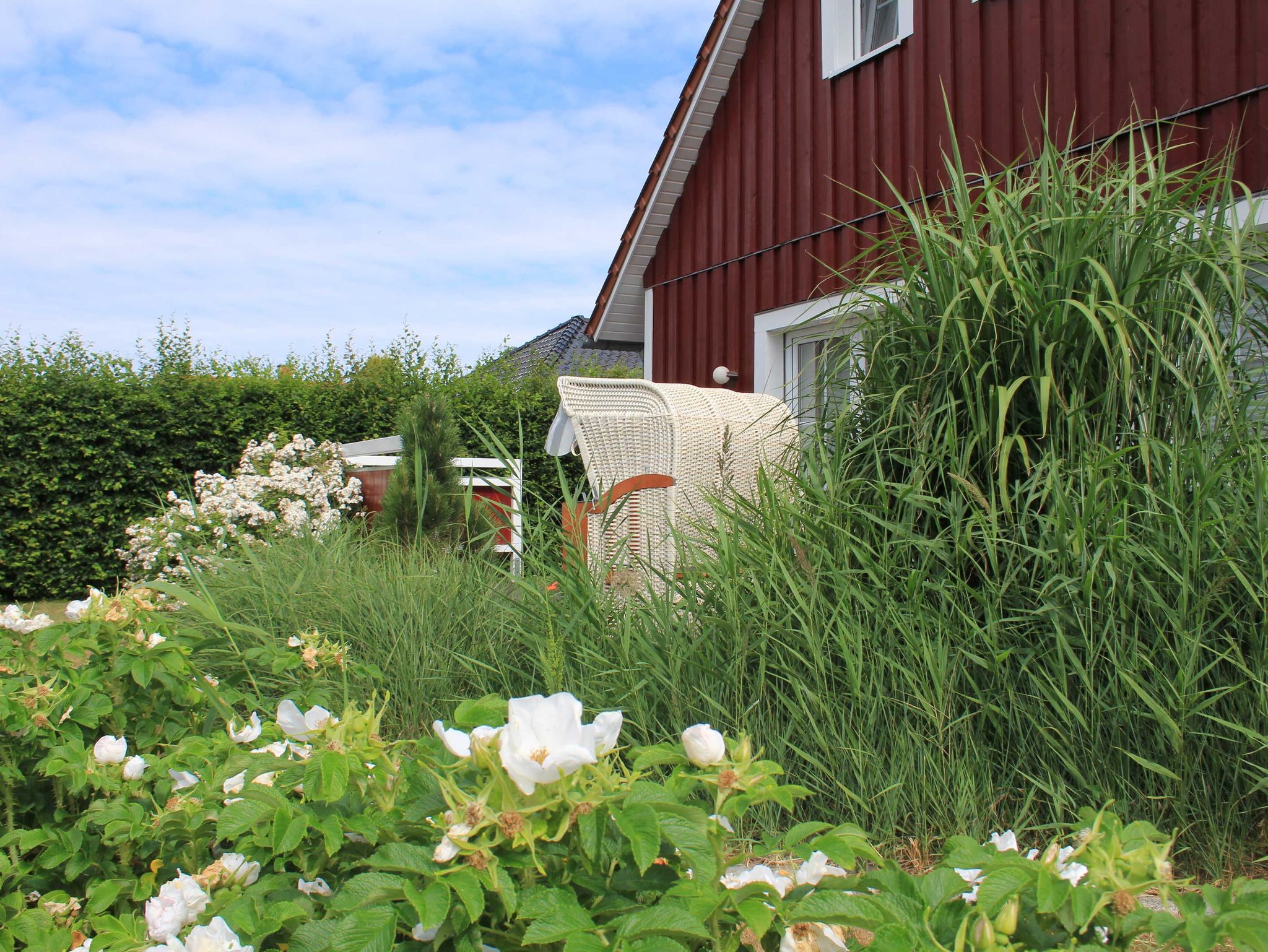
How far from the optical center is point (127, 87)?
19.4ft

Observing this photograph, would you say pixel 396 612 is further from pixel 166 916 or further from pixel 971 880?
pixel 971 880

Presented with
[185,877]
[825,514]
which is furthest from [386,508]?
[185,877]

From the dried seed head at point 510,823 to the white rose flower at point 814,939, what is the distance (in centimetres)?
25

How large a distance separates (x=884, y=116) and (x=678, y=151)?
84.6 inches

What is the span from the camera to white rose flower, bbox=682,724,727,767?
0.90 meters

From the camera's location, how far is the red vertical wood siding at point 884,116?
15.2 feet

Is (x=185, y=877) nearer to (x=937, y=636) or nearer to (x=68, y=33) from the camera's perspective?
(x=937, y=636)

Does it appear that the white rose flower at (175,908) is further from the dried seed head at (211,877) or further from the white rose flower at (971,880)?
the white rose flower at (971,880)

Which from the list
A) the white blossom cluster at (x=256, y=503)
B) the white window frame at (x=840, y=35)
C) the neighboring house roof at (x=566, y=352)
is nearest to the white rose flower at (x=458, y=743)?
the white blossom cluster at (x=256, y=503)

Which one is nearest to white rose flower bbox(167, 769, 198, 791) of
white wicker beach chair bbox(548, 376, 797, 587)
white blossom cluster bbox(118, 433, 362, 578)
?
white wicker beach chair bbox(548, 376, 797, 587)

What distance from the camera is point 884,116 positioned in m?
6.32

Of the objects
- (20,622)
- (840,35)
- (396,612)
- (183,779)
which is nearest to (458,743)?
(183,779)

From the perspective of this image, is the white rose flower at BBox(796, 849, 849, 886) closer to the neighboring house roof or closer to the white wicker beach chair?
the white wicker beach chair

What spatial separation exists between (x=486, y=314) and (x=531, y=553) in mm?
16860
